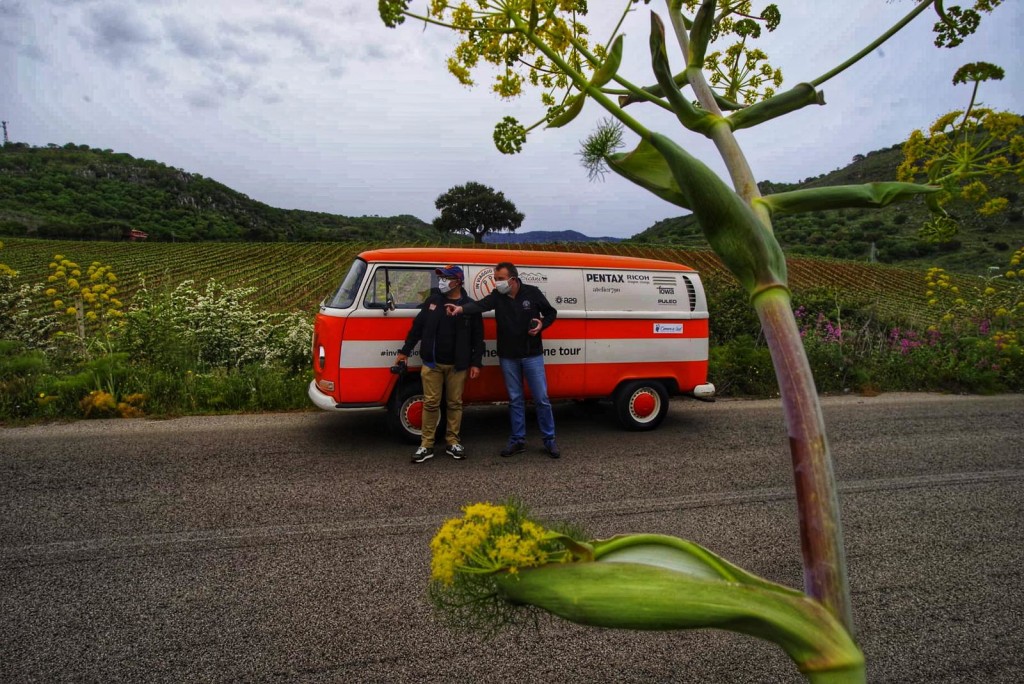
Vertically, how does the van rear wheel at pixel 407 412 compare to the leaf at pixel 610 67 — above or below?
below

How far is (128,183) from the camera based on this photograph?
8612 cm

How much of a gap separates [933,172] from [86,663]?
156 inches

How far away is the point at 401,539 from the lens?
4344 mm

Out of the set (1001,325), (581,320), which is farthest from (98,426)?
(1001,325)

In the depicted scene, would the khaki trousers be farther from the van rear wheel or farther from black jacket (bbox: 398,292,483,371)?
the van rear wheel

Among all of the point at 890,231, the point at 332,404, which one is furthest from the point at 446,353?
the point at 890,231

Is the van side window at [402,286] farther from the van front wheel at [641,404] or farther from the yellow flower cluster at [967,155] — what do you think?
the yellow flower cluster at [967,155]

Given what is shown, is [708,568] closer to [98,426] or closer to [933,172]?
[933,172]

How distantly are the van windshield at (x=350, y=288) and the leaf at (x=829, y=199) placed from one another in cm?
647

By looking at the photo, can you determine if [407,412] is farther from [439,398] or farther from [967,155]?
[967,155]

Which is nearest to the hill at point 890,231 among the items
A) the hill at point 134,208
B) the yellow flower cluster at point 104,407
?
the yellow flower cluster at point 104,407

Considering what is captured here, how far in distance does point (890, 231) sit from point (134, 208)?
82.0 metres

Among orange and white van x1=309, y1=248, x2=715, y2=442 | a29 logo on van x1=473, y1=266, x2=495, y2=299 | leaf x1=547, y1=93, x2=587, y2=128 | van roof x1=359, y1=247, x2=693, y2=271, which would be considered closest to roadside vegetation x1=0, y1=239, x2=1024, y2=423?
orange and white van x1=309, y1=248, x2=715, y2=442

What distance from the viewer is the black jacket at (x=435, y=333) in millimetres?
6172
